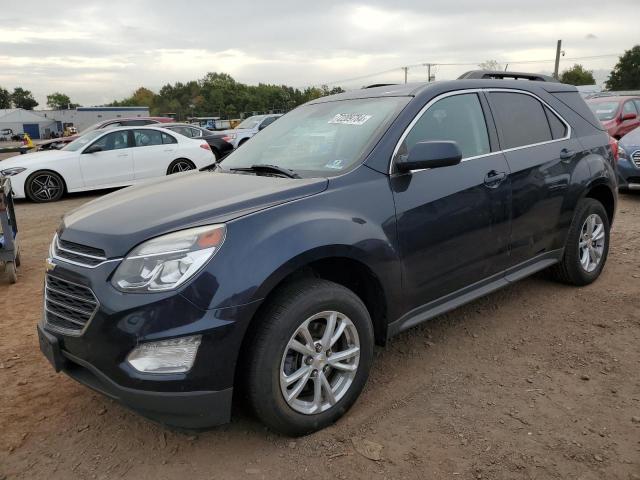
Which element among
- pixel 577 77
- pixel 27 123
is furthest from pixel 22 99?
pixel 577 77

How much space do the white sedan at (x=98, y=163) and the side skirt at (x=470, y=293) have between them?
29.9ft

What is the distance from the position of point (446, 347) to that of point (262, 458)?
64.5 inches

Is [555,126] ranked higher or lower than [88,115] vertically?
lower

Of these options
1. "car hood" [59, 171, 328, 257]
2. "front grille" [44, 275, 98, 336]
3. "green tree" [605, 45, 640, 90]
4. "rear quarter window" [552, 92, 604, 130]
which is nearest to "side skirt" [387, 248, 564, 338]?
"car hood" [59, 171, 328, 257]

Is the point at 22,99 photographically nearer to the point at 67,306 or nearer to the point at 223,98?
the point at 223,98

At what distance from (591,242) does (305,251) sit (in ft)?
10.6

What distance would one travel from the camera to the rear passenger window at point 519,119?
12.6 ft

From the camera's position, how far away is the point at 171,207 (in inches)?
108

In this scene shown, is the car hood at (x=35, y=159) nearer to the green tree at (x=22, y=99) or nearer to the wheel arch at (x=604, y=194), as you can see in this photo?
the wheel arch at (x=604, y=194)

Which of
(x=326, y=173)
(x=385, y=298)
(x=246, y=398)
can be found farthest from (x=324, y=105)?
(x=246, y=398)

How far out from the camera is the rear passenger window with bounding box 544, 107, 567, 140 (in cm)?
427

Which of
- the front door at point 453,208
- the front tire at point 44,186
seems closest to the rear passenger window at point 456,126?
the front door at point 453,208

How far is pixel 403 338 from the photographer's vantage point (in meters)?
3.87

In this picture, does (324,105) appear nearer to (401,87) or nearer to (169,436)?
(401,87)
